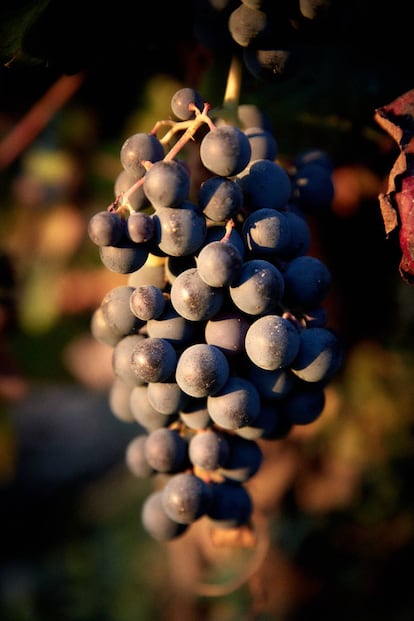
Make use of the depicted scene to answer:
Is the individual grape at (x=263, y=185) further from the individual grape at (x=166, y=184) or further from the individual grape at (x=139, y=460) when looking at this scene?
the individual grape at (x=139, y=460)

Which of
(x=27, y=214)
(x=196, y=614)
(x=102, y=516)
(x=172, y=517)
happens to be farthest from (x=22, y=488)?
(x=172, y=517)

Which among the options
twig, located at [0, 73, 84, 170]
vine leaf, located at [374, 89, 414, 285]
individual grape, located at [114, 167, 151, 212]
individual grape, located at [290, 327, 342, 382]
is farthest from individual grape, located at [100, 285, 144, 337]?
twig, located at [0, 73, 84, 170]

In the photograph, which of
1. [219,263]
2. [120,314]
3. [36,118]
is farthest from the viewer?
[36,118]

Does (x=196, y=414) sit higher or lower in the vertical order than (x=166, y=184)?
lower

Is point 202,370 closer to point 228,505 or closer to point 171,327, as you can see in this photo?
point 171,327

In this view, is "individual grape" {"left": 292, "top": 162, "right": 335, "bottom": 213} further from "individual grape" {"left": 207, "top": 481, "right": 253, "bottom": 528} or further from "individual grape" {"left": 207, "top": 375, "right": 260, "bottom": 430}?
"individual grape" {"left": 207, "top": 481, "right": 253, "bottom": 528}

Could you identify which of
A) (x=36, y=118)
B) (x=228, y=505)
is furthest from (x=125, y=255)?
(x=36, y=118)

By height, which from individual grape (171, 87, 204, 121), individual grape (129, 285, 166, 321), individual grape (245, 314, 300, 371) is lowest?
individual grape (245, 314, 300, 371)
